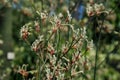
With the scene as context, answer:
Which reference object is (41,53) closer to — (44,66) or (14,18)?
(44,66)

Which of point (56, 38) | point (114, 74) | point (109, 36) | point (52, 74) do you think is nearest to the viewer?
point (52, 74)

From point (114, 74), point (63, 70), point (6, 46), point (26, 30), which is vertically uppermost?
point (26, 30)

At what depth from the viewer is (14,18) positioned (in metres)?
12.4

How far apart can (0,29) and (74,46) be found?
→ 7987 millimetres

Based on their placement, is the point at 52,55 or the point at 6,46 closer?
the point at 52,55

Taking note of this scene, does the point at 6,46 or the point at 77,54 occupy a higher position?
the point at 77,54

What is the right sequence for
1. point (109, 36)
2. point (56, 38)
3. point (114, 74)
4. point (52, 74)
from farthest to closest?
point (109, 36) → point (114, 74) → point (56, 38) → point (52, 74)

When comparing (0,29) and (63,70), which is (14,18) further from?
(63,70)

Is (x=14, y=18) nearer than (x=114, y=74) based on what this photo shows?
No

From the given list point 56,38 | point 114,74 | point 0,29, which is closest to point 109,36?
point 114,74

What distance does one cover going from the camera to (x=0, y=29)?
11000 millimetres

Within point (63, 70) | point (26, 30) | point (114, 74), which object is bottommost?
point (114, 74)

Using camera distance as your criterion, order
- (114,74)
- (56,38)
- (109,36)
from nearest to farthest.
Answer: (56,38) < (114,74) < (109,36)

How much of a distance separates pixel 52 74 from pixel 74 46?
283mm
